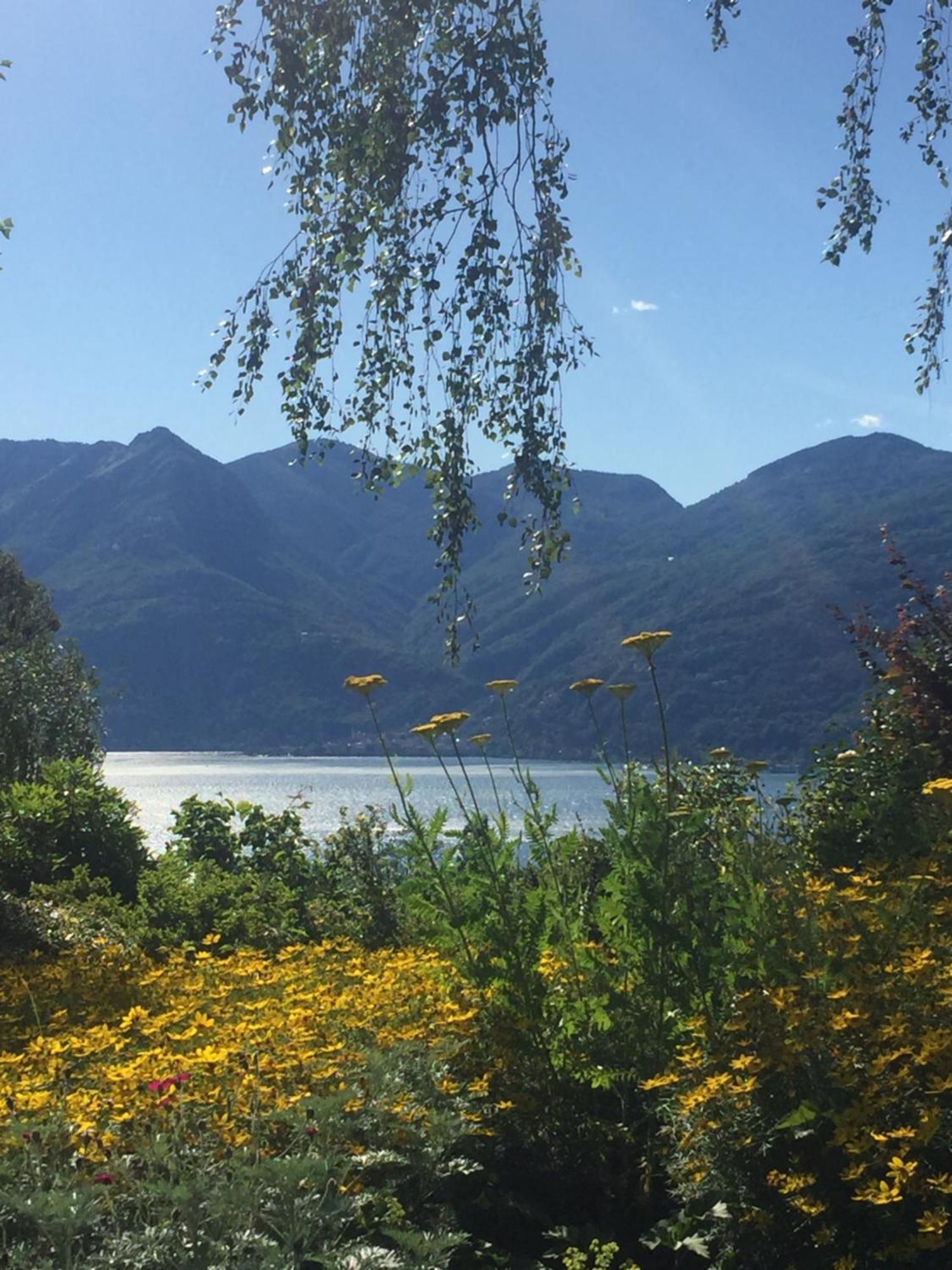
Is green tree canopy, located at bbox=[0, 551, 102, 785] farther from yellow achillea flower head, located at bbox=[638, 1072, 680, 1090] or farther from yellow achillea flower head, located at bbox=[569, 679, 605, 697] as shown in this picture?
yellow achillea flower head, located at bbox=[638, 1072, 680, 1090]

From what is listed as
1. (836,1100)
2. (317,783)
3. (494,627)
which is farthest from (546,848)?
(494,627)

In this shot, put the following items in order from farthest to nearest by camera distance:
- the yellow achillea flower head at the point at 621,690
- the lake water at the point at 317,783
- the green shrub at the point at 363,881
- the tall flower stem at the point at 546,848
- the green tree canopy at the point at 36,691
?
the lake water at the point at 317,783, the green tree canopy at the point at 36,691, the green shrub at the point at 363,881, the yellow achillea flower head at the point at 621,690, the tall flower stem at the point at 546,848

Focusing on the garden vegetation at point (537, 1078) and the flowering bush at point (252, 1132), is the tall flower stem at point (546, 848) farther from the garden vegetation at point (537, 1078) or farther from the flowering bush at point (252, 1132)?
the flowering bush at point (252, 1132)

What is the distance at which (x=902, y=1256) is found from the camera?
2.20 metres

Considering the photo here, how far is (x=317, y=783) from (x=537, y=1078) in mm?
69860

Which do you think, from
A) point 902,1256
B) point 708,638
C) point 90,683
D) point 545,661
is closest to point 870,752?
point 902,1256

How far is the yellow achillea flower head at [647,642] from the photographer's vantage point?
323 centimetres

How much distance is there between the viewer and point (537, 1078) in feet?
10.6

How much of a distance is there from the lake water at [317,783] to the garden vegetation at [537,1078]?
20.9ft

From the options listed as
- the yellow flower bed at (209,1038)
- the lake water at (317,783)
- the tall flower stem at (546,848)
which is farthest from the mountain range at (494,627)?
the tall flower stem at (546,848)

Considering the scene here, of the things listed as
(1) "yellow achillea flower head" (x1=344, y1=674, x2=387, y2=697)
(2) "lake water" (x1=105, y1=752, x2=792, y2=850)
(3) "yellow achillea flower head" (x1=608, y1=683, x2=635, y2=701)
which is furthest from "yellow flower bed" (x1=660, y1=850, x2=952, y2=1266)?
(2) "lake water" (x1=105, y1=752, x2=792, y2=850)

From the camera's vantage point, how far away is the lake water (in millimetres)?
38688

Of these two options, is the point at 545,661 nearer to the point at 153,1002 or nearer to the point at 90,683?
the point at 90,683

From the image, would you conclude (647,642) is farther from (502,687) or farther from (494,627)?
(494,627)
